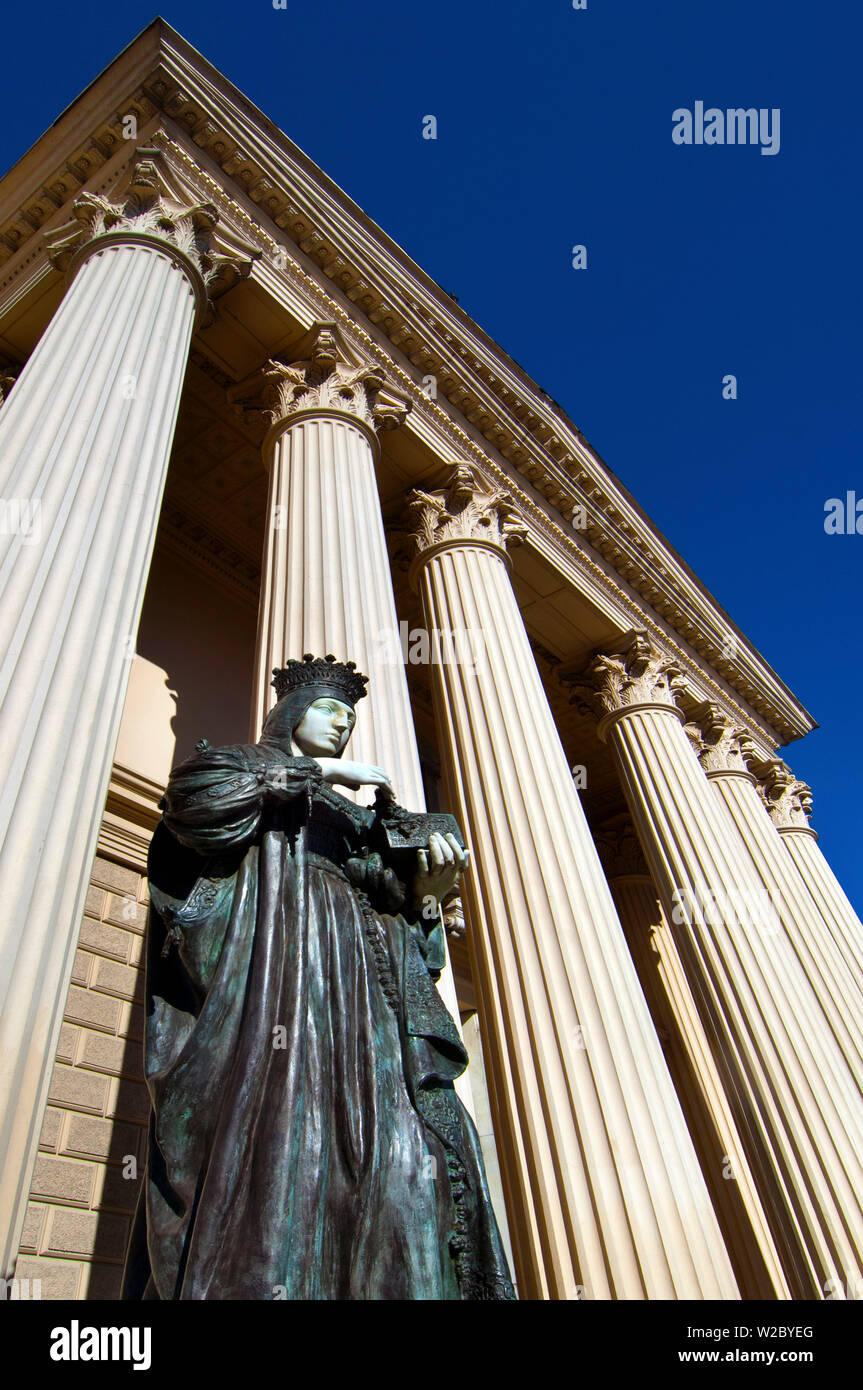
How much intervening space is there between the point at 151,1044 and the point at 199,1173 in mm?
407

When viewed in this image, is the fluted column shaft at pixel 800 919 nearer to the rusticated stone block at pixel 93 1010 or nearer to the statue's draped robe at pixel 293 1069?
the rusticated stone block at pixel 93 1010

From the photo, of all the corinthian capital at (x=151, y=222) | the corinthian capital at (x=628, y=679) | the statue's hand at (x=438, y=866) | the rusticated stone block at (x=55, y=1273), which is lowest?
the statue's hand at (x=438, y=866)

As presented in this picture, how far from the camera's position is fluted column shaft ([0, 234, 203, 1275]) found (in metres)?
3.56

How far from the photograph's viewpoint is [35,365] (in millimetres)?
6535

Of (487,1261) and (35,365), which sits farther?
(35,365)

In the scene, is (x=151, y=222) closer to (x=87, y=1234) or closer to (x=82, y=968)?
(x=82, y=968)

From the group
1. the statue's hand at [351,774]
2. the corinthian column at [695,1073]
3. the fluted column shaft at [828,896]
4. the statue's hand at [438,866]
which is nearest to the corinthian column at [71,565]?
the statue's hand at [351,774]

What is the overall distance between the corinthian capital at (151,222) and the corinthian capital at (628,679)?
9.06 metres

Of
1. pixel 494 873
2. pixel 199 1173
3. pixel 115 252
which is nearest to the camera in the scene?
pixel 199 1173

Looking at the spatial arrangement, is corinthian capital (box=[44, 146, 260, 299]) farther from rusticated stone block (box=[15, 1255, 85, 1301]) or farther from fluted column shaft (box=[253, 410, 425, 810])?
rusticated stone block (box=[15, 1255, 85, 1301])

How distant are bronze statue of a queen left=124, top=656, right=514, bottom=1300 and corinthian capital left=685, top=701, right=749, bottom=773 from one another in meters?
14.8

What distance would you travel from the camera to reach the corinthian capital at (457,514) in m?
11.5
